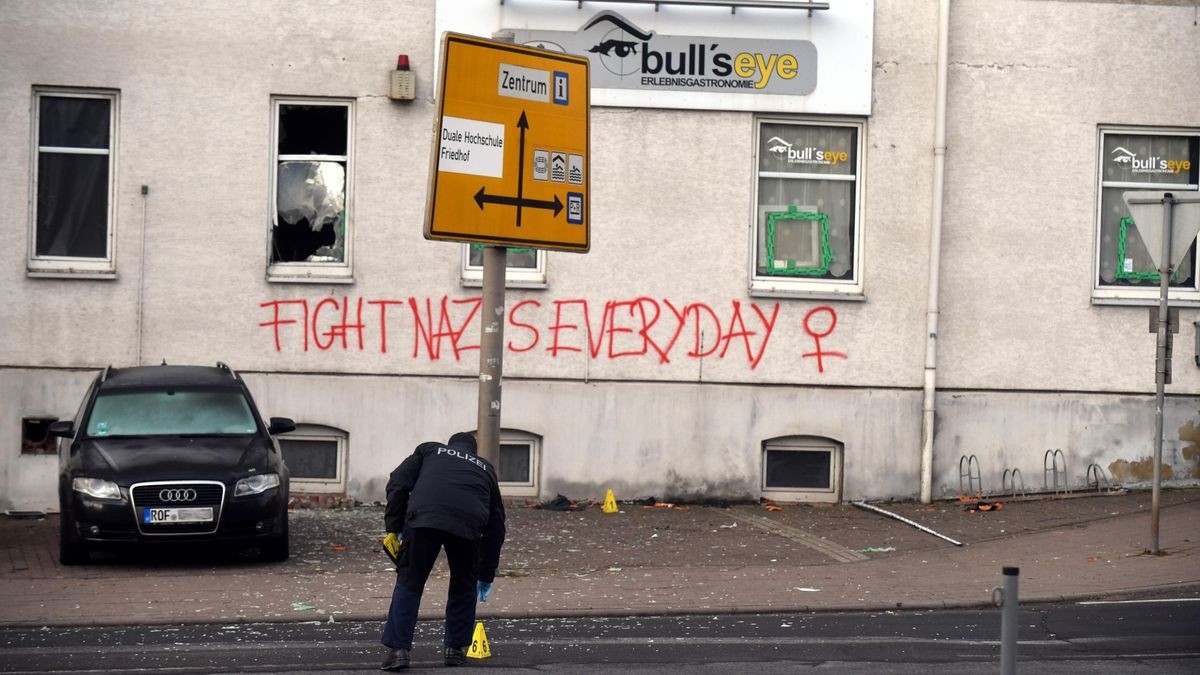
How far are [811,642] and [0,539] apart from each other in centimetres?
866

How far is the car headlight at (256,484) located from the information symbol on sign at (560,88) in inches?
167

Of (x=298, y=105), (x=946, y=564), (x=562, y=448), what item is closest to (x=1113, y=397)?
(x=946, y=564)

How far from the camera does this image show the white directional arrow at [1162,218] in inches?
547

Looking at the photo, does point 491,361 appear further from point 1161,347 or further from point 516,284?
point 1161,347

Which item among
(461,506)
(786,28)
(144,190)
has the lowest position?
(461,506)

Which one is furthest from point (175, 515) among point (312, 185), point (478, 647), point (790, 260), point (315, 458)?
point (790, 260)

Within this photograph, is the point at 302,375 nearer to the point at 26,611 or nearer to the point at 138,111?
the point at 138,111

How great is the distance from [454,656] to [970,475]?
31.5 ft

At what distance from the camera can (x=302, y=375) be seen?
56.1ft

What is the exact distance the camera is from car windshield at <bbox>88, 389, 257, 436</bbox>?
550 inches

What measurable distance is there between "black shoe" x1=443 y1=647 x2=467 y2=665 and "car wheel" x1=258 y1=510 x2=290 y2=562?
457 centimetres

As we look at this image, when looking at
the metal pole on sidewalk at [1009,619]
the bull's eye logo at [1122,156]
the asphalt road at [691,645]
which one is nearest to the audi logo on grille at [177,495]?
the asphalt road at [691,645]

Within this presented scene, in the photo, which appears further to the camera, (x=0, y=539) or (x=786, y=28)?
(x=786, y=28)

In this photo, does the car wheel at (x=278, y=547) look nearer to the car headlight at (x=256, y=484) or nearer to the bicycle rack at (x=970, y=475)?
the car headlight at (x=256, y=484)
